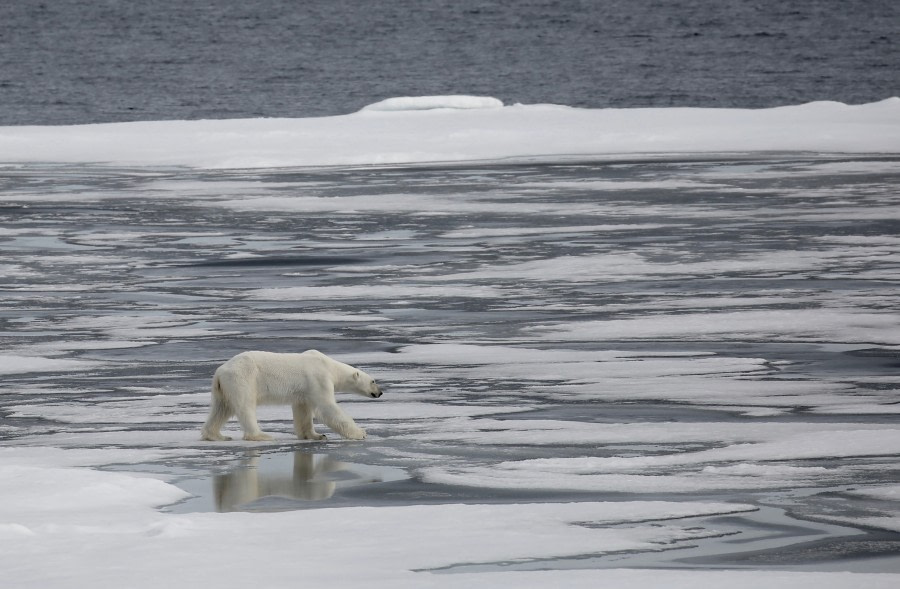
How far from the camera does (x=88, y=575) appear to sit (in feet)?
18.8

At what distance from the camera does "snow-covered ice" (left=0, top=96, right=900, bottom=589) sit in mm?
6137

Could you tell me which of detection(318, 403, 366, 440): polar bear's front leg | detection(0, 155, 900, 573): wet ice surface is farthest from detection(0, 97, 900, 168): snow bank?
detection(318, 403, 366, 440): polar bear's front leg

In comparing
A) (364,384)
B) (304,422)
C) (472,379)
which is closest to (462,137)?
(472,379)

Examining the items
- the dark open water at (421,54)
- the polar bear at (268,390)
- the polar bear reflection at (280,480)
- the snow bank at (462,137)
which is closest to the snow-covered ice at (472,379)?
the polar bear reflection at (280,480)

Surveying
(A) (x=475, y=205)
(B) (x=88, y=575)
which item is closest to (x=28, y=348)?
(B) (x=88, y=575)

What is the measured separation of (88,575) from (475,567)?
4.37 feet

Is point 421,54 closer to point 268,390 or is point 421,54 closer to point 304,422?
point 304,422

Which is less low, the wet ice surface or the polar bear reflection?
the wet ice surface

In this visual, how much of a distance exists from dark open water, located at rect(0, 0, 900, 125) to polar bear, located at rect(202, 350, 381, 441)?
56857 mm

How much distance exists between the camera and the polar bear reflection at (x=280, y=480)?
7086 mm

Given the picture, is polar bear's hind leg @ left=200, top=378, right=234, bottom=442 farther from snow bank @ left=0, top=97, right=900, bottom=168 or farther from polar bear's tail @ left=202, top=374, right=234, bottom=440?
snow bank @ left=0, top=97, right=900, bottom=168

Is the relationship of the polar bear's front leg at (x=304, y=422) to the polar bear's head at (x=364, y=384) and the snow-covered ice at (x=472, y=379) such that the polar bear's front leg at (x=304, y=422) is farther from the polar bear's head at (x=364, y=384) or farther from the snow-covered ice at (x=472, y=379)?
the polar bear's head at (x=364, y=384)

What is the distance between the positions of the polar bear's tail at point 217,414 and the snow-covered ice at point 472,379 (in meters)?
0.19

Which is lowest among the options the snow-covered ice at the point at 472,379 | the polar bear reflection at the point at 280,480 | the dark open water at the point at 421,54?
the polar bear reflection at the point at 280,480
